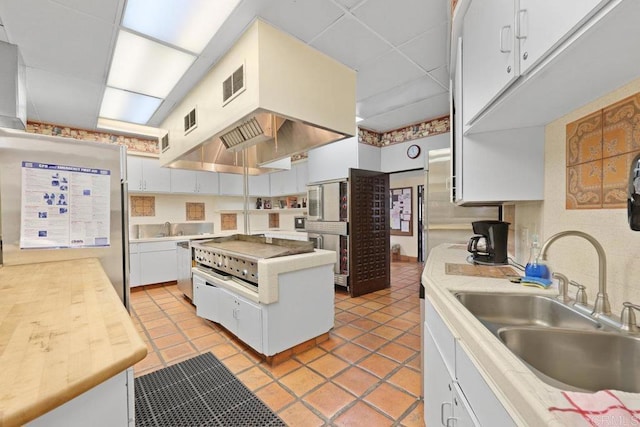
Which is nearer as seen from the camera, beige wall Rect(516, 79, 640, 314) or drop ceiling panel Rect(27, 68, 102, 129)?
beige wall Rect(516, 79, 640, 314)

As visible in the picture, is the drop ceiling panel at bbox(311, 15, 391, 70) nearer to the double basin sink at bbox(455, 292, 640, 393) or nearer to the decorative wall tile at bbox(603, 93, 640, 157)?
the decorative wall tile at bbox(603, 93, 640, 157)

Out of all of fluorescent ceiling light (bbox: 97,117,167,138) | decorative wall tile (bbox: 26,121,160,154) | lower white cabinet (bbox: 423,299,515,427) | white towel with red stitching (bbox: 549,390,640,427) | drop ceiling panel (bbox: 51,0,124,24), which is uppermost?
drop ceiling panel (bbox: 51,0,124,24)

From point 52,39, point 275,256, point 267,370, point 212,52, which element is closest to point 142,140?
point 52,39

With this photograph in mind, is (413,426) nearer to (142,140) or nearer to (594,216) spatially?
(594,216)

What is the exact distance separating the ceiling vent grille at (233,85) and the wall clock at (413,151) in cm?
307

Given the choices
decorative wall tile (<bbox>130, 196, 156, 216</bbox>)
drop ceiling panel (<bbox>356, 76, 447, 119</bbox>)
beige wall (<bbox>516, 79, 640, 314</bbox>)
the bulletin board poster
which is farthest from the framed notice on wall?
the bulletin board poster

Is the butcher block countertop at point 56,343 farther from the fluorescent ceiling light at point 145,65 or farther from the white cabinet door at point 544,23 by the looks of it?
the fluorescent ceiling light at point 145,65

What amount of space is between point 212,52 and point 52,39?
47.7 inches

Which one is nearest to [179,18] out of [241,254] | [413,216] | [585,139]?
[241,254]

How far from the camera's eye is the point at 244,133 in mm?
2812

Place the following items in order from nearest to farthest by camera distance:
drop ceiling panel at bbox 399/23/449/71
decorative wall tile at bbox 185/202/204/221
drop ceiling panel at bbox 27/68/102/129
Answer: drop ceiling panel at bbox 399/23/449/71
drop ceiling panel at bbox 27/68/102/129
decorative wall tile at bbox 185/202/204/221

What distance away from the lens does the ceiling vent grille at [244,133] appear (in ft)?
8.65

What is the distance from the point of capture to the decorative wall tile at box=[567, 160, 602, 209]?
1158 millimetres

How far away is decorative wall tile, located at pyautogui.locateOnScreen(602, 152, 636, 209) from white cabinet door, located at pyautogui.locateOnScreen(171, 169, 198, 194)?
531 centimetres
